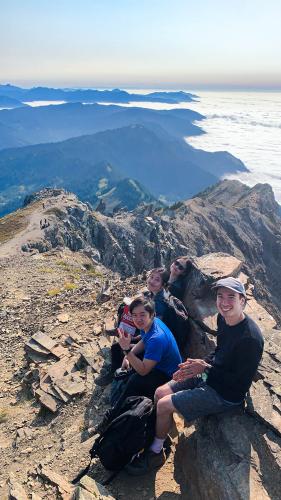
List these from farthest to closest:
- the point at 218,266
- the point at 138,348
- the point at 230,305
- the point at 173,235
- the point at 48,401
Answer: the point at 173,235
the point at 218,266
the point at 48,401
the point at 138,348
the point at 230,305

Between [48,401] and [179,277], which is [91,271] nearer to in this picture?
[179,277]

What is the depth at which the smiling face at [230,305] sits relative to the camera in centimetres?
829

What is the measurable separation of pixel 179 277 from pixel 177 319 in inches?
93.9

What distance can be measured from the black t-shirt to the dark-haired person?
134 cm

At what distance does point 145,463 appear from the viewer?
29.4ft

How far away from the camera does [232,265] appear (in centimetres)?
1692

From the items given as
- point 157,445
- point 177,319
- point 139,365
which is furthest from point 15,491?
point 177,319

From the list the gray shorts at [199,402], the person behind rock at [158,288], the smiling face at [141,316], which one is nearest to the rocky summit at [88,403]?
the gray shorts at [199,402]

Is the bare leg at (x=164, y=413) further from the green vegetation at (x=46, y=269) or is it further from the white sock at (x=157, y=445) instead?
the green vegetation at (x=46, y=269)

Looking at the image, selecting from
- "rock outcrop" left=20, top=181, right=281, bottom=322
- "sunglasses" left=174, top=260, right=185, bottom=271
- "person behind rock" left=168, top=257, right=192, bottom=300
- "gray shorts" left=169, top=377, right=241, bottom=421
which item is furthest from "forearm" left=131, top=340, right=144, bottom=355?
"rock outcrop" left=20, top=181, right=281, bottom=322

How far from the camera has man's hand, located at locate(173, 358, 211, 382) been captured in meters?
8.83

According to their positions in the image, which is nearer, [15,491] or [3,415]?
[15,491]

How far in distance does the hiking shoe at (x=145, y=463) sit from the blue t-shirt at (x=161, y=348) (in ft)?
5.90

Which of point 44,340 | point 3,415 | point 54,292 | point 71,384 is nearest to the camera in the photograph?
point 3,415
